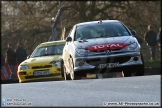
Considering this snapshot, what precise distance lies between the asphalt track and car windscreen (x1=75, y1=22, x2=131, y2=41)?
3562mm

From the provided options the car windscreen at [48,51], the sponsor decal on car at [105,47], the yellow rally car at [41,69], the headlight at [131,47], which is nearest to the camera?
the sponsor decal on car at [105,47]

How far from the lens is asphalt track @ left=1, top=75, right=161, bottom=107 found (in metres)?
8.95

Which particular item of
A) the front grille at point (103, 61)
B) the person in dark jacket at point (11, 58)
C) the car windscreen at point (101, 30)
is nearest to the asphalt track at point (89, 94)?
the front grille at point (103, 61)

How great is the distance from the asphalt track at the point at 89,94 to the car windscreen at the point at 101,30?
140 inches

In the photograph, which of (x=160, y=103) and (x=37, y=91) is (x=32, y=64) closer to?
(x=37, y=91)

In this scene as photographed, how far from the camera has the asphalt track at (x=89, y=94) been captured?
8945 millimetres

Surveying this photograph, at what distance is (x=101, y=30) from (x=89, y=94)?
20.2 feet

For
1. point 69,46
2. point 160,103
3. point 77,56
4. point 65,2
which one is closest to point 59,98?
point 160,103

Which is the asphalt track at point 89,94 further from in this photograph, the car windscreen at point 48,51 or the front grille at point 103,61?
the car windscreen at point 48,51

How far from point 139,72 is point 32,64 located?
178 inches

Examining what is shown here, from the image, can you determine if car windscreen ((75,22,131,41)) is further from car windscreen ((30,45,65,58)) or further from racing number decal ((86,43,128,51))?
car windscreen ((30,45,65,58))

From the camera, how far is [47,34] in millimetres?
43844

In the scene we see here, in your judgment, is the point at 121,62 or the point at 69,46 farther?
the point at 69,46

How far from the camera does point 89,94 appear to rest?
Answer: 10.1 m
